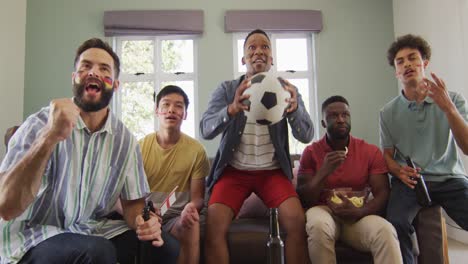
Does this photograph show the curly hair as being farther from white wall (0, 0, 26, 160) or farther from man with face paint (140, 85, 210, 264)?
white wall (0, 0, 26, 160)

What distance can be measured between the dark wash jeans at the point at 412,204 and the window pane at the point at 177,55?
3.17 metres

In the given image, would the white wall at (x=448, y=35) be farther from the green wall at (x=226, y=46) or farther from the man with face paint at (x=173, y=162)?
the man with face paint at (x=173, y=162)

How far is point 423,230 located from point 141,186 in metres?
1.38

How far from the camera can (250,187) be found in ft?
6.22

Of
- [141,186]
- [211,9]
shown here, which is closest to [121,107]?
[211,9]

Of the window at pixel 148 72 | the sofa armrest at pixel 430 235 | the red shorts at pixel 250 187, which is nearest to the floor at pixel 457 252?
the sofa armrest at pixel 430 235

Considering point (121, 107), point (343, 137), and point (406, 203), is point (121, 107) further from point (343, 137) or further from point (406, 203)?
point (406, 203)

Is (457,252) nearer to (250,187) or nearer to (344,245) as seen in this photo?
(344,245)

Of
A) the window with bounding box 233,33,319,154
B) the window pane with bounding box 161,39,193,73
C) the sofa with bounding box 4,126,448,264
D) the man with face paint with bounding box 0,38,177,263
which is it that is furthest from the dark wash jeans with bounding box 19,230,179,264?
the window with bounding box 233,33,319,154

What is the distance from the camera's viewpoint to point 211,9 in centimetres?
430

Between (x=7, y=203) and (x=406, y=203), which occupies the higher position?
(x=7, y=203)

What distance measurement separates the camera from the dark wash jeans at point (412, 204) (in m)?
1.68

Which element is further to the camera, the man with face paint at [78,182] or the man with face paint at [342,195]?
the man with face paint at [342,195]

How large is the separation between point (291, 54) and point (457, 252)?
2846 millimetres
